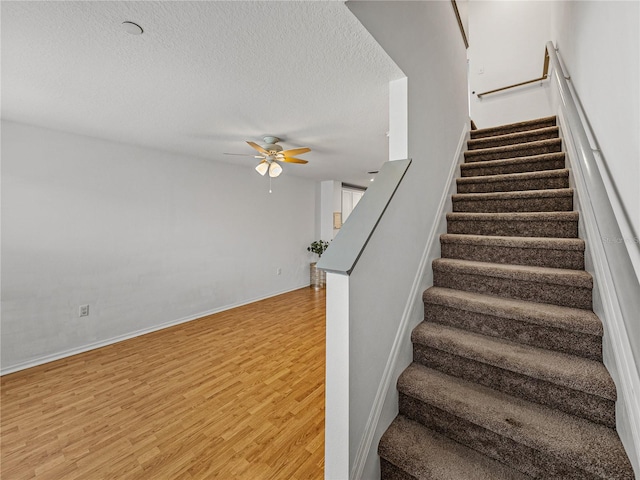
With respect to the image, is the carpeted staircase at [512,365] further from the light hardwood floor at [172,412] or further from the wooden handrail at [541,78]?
the wooden handrail at [541,78]

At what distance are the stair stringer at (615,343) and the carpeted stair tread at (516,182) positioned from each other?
547 millimetres

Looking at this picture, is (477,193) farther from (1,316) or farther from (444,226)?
(1,316)

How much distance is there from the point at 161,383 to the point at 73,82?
2.40 meters

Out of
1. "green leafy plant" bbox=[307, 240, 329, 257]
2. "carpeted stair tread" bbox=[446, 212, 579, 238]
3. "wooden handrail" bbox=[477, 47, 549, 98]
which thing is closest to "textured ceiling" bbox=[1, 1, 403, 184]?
"carpeted stair tread" bbox=[446, 212, 579, 238]

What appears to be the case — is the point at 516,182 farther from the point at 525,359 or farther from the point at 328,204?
the point at 328,204

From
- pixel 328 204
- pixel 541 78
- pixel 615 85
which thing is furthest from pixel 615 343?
pixel 328 204

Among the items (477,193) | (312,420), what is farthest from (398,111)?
(312,420)

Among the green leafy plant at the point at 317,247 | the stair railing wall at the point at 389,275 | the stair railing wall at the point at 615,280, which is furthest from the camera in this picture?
the green leafy plant at the point at 317,247

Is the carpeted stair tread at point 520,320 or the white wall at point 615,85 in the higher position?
the white wall at point 615,85

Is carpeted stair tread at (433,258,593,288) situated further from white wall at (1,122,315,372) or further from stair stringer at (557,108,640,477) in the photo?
white wall at (1,122,315,372)

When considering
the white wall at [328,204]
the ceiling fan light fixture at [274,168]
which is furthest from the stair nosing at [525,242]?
the white wall at [328,204]

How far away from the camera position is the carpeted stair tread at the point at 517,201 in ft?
6.06

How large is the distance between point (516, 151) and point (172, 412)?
359 cm

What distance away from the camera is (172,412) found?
196cm
